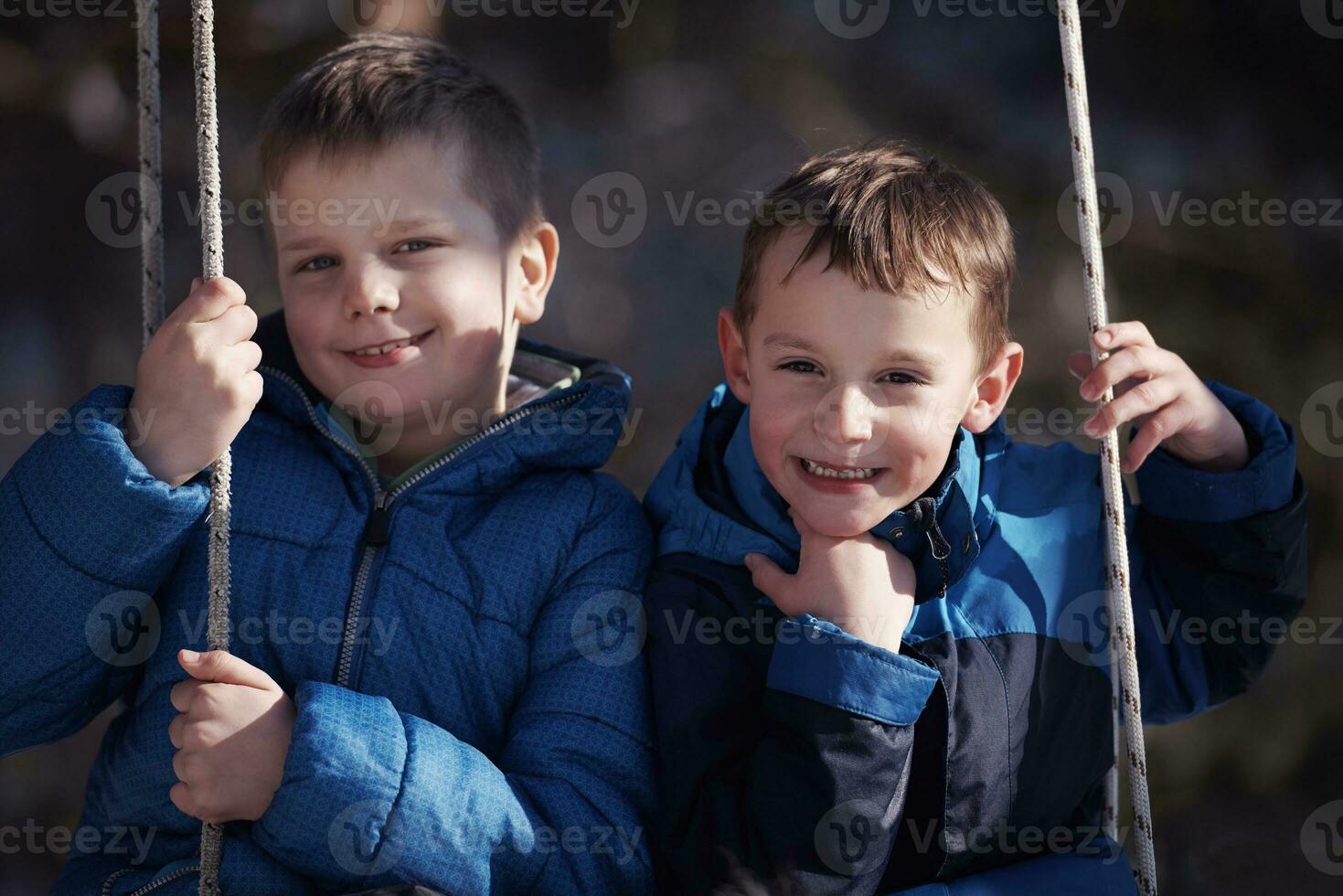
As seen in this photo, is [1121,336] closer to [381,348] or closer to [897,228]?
[897,228]

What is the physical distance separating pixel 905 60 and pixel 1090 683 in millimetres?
1399

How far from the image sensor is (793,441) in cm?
142

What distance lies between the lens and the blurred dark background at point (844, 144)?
2.35 meters

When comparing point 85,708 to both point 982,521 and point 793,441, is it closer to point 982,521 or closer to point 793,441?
point 793,441

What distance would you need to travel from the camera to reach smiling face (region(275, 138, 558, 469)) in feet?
5.20

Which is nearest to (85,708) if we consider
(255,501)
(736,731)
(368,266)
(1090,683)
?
(255,501)

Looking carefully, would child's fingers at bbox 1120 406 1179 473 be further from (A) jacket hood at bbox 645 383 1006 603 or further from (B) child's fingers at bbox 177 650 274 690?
(B) child's fingers at bbox 177 650 274 690

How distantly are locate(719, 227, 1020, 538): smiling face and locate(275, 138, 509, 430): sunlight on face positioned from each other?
0.39m
